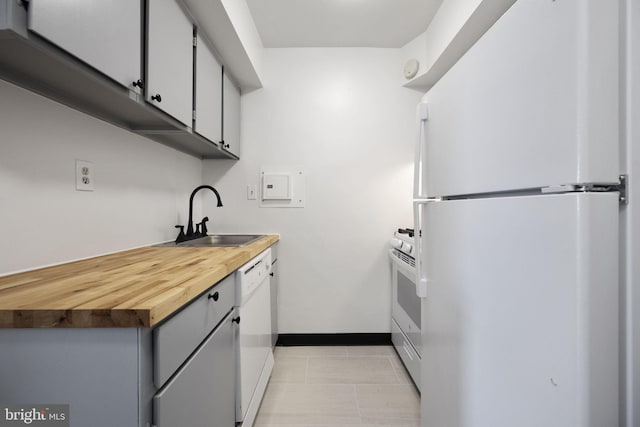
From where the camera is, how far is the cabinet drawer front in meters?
0.63

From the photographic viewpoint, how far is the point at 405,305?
6.19ft

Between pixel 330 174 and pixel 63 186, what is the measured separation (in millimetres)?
1672

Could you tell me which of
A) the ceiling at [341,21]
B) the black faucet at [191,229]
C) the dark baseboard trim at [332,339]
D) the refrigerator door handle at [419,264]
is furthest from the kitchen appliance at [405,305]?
the ceiling at [341,21]

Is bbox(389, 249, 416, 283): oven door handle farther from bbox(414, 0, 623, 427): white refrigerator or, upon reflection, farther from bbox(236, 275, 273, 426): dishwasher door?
bbox(236, 275, 273, 426): dishwasher door

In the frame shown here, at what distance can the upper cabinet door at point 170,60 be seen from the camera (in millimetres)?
1075

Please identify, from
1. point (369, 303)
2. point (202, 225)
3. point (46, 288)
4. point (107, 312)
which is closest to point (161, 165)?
point (202, 225)

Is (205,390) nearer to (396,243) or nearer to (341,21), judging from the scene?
(396,243)

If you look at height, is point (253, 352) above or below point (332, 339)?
above

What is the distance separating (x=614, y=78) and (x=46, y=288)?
4.40ft

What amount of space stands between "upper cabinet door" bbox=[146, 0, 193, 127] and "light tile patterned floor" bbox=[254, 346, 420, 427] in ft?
5.35

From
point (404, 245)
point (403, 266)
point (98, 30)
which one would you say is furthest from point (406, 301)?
point (98, 30)

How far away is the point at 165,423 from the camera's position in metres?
0.65

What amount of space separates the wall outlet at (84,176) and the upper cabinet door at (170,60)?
0.39m

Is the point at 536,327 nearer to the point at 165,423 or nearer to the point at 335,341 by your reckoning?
the point at 165,423
